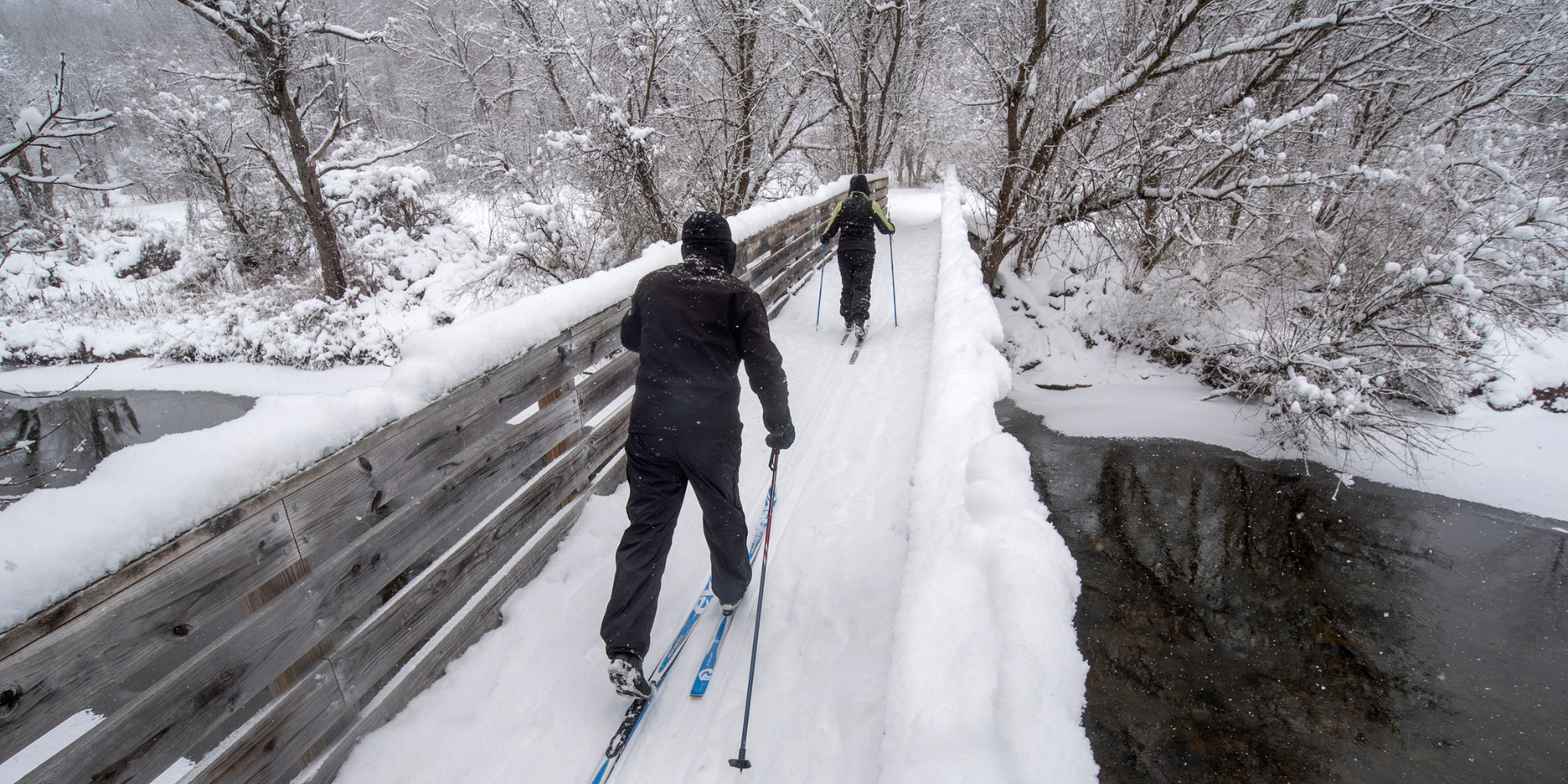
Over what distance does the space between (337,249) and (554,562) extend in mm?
12515

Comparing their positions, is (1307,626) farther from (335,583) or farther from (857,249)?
(335,583)

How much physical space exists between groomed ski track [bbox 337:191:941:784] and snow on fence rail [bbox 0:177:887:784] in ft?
0.59

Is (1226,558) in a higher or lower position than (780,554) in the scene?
lower

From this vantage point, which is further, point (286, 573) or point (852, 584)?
point (852, 584)

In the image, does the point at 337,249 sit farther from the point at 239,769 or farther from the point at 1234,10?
the point at 1234,10

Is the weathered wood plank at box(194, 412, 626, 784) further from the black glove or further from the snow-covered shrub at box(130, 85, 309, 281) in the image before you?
the snow-covered shrub at box(130, 85, 309, 281)

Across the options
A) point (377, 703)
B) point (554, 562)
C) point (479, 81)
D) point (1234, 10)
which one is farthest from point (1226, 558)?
point (479, 81)

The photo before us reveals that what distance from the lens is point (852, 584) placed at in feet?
11.1

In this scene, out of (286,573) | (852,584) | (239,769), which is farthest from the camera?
(852,584)

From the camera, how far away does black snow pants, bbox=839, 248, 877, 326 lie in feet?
23.8

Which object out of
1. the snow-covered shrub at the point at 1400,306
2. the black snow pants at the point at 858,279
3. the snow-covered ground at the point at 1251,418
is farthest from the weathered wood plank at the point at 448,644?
the snow-covered shrub at the point at 1400,306

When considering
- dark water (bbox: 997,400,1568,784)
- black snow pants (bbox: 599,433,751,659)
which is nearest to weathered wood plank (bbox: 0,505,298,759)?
black snow pants (bbox: 599,433,751,659)

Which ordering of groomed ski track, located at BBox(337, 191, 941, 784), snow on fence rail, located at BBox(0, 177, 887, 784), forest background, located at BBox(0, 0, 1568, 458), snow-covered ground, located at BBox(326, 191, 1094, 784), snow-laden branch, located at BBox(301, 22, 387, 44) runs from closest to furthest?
snow on fence rail, located at BBox(0, 177, 887, 784), snow-covered ground, located at BBox(326, 191, 1094, 784), groomed ski track, located at BBox(337, 191, 941, 784), forest background, located at BBox(0, 0, 1568, 458), snow-laden branch, located at BBox(301, 22, 387, 44)

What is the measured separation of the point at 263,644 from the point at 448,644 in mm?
868
